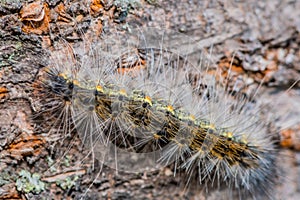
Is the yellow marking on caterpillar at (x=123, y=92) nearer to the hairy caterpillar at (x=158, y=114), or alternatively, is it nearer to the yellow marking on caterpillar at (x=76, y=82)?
the hairy caterpillar at (x=158, y=114)

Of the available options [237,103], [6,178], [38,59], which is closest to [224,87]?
[237,103]

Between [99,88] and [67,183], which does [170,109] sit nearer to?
[99,88]

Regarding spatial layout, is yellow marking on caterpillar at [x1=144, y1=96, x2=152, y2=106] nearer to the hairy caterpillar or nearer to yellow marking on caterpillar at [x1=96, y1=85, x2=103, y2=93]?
the hairy caterpillar

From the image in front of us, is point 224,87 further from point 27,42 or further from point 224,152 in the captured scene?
point 27,42

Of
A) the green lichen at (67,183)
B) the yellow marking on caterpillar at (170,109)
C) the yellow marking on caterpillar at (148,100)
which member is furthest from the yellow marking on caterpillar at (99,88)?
the green lichen at (67,183)

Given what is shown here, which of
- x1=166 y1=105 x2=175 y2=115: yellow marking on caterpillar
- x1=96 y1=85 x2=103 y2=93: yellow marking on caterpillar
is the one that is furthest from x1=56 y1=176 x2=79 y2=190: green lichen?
x1=166 y1=105 x2=175 y2=115: yellow marking on caterpillar

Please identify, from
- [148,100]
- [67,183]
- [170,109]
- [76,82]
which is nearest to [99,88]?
[76,82]

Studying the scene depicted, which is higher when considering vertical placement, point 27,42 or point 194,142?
point 27,42
